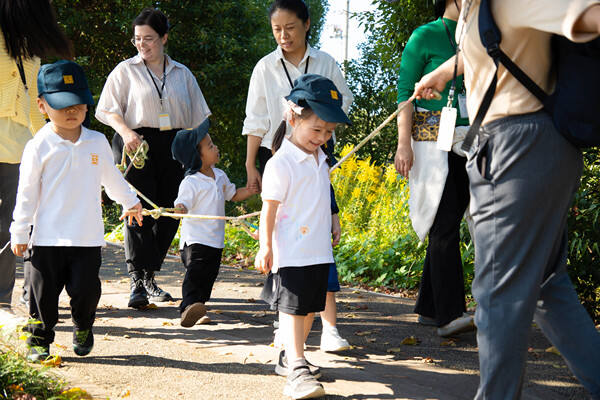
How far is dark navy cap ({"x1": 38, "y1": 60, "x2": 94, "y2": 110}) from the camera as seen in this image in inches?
147

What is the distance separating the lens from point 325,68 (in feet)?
14.8

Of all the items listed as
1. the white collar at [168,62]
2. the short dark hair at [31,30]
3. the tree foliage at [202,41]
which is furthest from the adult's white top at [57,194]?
the tree foliage at [202,41]

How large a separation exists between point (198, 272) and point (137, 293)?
72 cm

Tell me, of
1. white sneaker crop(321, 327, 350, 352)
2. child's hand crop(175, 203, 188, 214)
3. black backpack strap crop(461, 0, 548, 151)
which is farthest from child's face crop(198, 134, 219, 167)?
black backpack strap crop(461, 0, 548, 151)

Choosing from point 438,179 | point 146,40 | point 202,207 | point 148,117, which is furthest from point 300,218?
point 146,40

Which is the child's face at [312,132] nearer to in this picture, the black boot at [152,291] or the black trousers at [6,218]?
the black trousers at [6,218]

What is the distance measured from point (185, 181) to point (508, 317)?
307 centimetres

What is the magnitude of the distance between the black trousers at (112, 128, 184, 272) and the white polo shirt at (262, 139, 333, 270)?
86.3 inches

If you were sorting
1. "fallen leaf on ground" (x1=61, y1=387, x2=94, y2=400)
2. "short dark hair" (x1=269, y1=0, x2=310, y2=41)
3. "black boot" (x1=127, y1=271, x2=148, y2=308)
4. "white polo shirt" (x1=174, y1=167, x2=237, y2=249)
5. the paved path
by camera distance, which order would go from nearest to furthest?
"fallen leaf on ground" (x1=61, y1=387, x2=94, y2=400)
the paved path
"short dark hair" (x1=269, y1=0, x2=310, y2=41)
"white polo shirt" (x1=174, y1=167, x2=237, y2=249)
"black boot" (x1=127, y1=271, x2=148, y2=308)

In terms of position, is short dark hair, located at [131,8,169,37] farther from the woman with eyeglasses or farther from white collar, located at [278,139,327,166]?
white collar, located at [278,139,327,166]

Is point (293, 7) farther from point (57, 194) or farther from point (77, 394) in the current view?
point (77, 394)

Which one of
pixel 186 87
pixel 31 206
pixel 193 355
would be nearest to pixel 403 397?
pixel 193 355

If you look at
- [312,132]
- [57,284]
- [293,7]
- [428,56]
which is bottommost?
[57,284]

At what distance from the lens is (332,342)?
391 cm
